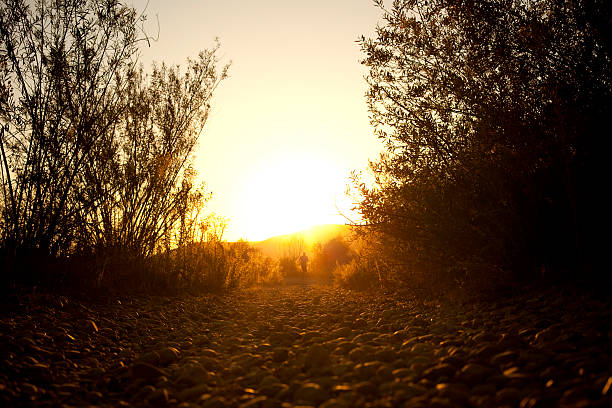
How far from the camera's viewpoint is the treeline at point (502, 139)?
3371mm

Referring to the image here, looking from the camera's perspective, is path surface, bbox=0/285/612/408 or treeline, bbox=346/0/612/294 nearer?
path surface, bbox=0/285/612/408

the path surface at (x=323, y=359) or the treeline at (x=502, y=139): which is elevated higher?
the treeline at (x=502, y=139)

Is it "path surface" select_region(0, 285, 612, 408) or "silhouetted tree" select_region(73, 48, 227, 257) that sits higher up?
"silhouetted tree" select_region(73, 48, 227, 257)

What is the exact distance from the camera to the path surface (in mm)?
1810

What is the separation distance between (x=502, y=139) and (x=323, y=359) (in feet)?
9.73

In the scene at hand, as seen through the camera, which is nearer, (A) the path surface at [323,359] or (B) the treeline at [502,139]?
(A) the path surface at [323,359]

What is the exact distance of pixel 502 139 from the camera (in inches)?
148

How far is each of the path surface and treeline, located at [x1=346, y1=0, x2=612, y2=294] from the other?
0.73m

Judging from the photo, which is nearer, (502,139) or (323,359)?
(323,359)

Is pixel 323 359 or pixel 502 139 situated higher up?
pixel 502 139

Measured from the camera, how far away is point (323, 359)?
8.69 ft

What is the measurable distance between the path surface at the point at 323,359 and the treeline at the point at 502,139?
727 mm

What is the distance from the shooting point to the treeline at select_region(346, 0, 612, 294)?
337 centimetres

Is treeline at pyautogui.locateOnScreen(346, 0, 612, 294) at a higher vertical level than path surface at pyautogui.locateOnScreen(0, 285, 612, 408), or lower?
higher
